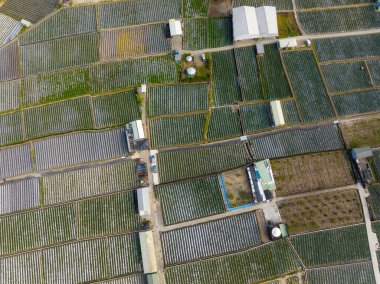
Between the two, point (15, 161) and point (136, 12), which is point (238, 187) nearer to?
point (15, 161)

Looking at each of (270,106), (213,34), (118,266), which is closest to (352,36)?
(270,106)

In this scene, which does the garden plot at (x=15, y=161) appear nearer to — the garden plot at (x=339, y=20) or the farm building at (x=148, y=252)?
the farm building at (x=148, y=252)

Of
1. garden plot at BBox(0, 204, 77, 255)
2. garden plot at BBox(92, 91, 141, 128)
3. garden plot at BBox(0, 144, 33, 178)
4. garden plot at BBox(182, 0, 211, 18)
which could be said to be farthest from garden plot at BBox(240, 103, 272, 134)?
garden plot at BBox(0, 144, 33, 178)

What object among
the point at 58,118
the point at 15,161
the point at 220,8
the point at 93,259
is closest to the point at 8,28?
the point at 58,118

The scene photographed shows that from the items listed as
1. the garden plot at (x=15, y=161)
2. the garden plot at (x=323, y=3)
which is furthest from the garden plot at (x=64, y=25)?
the garden plot at (x=323, y=3)

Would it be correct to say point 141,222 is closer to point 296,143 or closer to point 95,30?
point 296,143

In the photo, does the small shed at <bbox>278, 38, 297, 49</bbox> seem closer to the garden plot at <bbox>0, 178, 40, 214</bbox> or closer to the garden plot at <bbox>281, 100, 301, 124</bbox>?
the garden plot at <bbox>281, 100, 301, 124</bbox>
